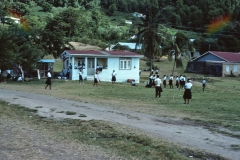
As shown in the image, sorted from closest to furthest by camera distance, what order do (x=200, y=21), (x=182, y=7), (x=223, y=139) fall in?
(x=223, y=139) < (x=200, y=21) < (x=182, y=7)

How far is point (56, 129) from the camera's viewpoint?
11.7m

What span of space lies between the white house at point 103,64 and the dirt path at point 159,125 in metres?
19.7

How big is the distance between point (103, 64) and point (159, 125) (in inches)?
1110

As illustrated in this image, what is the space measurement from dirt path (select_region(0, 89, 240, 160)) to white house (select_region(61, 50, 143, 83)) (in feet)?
64.7

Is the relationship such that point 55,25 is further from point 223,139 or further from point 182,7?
point 182,7

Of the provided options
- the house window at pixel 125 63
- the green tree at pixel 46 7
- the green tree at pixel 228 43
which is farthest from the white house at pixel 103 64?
the green tree at pixel 46 7

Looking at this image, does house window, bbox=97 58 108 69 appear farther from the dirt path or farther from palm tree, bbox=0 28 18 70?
the dirt path

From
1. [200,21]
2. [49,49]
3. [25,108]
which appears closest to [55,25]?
[49,49]

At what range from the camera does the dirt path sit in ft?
33.1

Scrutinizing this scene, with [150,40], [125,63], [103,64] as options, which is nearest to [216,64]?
[150,40]

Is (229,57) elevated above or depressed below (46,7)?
below

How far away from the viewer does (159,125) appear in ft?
43.0

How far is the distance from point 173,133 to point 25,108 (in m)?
7.53

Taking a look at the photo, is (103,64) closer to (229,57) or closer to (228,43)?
(229,57)
